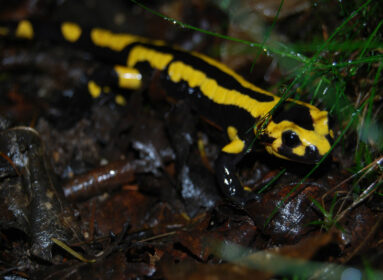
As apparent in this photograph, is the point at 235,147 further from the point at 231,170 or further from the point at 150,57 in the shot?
the point at 150,57

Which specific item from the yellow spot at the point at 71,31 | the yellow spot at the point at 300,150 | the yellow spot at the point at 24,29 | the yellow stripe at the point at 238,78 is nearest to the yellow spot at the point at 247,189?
the yellow spot at the point at 300,150

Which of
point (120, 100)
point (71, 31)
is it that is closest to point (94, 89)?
point (120, 100)

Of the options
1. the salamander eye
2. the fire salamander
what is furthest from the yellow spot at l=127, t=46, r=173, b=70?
the salamander eye

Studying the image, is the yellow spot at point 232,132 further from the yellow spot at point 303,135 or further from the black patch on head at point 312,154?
the black patch on head at point 312,154

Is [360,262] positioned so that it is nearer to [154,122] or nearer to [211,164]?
[211,164]

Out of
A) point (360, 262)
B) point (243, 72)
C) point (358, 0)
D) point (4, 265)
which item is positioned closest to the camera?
point (360, 262)

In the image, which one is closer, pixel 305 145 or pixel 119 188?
pixel 305 145

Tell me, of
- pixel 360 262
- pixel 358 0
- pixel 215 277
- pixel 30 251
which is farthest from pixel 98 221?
pixel 358 0
